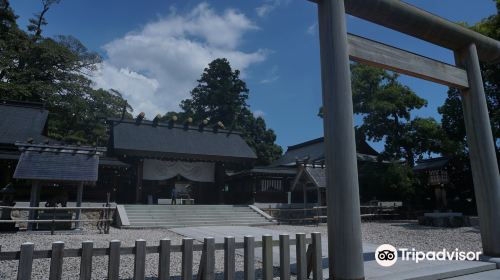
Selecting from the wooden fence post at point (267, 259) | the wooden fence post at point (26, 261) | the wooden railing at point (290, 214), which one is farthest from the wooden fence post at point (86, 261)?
the wooden railing at point (290, 214)

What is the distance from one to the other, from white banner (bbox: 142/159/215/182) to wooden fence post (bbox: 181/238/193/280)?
18.9m

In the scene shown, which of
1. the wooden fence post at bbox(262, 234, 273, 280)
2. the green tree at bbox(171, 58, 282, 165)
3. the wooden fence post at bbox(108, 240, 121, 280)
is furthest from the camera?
the green tree at bbox(171, 58, 282, 165)

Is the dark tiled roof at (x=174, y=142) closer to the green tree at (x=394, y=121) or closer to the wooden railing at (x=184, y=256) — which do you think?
the green tree at (x=394, y=121)

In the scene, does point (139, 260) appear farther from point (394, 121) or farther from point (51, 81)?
point (51, 81)

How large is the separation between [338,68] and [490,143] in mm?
3595

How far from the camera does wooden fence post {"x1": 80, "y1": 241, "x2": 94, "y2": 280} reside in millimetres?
3102

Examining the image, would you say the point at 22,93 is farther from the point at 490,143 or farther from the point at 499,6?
the point at 499,6

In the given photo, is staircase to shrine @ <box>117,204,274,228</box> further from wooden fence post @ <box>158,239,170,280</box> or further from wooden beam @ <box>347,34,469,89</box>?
wooden beam @ <box>347,34,469,89</box>

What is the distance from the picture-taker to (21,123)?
63.6 ft

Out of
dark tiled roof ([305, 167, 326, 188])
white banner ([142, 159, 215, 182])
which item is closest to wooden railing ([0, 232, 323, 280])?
dark tiled roof ([305, 167, 326, 188])

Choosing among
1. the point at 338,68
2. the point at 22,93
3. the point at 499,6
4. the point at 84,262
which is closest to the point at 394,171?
the point at 499,6

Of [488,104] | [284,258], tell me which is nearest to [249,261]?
[284,258]

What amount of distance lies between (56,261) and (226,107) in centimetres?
4082

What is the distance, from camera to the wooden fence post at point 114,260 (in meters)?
3.16
